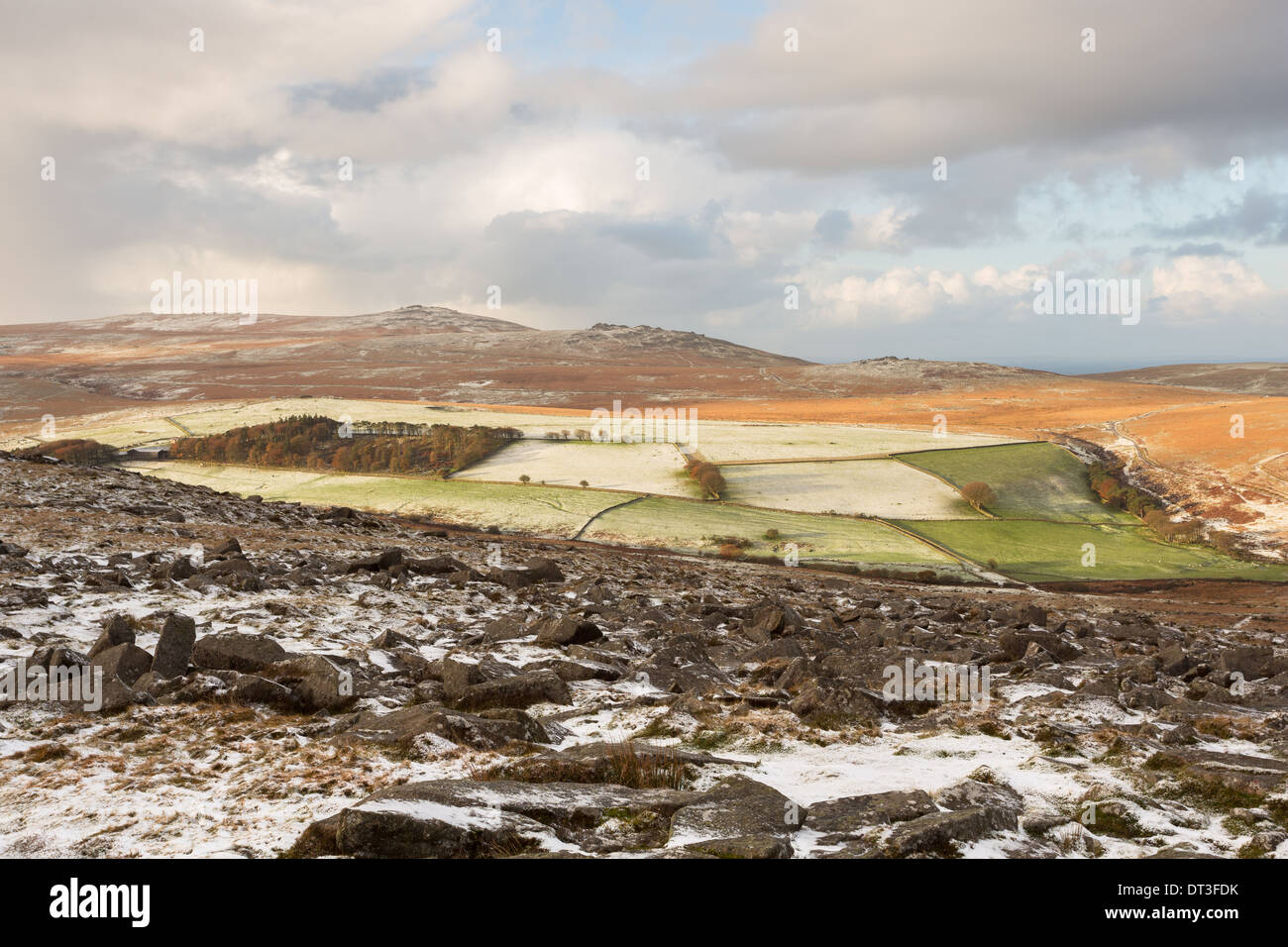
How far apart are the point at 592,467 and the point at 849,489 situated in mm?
24186

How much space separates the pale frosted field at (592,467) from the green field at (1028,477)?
2572cm

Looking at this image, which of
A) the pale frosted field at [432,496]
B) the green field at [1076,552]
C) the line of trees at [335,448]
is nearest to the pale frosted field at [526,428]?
the line of trees at [335,448]

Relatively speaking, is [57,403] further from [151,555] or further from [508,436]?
[151,555]

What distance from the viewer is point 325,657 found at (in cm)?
1301

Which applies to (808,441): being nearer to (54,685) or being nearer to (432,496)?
(432,496)

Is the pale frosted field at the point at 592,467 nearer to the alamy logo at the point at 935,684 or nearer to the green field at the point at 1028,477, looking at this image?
the green field at the point at 1028,477

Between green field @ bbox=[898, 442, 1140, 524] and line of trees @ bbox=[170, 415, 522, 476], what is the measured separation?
45.7 metres

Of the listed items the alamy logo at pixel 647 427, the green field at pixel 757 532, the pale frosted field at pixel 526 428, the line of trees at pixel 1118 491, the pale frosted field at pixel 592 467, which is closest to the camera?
the green field at pixel 757 532

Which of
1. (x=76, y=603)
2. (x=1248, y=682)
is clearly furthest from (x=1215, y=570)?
(x=76, y=603)

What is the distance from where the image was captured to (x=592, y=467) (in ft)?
259

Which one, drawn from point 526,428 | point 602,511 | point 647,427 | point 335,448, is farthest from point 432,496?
point 647,427
